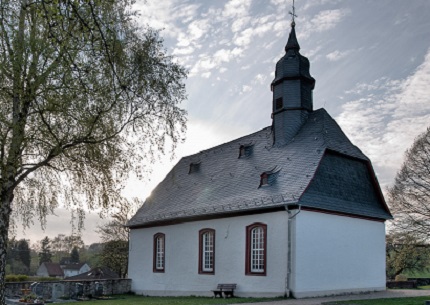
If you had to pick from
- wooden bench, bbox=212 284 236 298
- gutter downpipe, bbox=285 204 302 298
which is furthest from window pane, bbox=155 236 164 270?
gutter downpipe, bbox=285 204 302 298

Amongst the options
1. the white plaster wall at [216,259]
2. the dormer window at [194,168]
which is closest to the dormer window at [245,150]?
the dormer window at [194,168]

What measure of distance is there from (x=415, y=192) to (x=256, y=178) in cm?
1316


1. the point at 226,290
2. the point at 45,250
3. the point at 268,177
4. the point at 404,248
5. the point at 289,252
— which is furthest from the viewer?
the point at 45,250

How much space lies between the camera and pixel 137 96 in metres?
11.0

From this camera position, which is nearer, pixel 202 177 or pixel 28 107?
pixel 28 107

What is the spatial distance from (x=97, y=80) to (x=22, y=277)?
96.6 feet

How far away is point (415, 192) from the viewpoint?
29.3 metres

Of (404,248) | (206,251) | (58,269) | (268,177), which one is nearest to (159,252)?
(206,251)

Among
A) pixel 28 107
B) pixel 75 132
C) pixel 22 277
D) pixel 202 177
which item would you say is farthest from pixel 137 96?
pixel 22 277

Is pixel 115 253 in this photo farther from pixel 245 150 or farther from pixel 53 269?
pixel 53 269

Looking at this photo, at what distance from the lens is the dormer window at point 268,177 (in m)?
20.0

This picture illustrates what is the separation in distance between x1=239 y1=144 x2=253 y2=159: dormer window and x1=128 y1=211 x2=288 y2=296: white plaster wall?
3969mm

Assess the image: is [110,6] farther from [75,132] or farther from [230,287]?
[230,287]

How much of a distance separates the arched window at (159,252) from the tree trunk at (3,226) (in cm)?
1536
